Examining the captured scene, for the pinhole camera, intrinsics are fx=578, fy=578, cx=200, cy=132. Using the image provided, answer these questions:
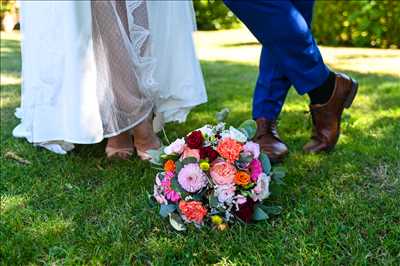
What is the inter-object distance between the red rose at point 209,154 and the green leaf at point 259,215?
0.20 metres

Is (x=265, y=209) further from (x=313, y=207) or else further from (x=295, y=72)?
(x=295, y=72)

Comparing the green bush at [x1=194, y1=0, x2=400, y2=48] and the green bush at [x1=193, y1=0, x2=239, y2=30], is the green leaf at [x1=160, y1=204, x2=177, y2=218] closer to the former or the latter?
the green bush at [x1=194, y1=0, x2=400, y2=48]

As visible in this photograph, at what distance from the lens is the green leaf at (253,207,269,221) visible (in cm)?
172

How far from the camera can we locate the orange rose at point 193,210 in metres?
1.68

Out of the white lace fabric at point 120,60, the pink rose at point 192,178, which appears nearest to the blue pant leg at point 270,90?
the white lace fabric at point 120,60

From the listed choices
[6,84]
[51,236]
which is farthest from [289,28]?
Result: [6,84]

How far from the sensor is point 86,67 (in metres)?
2.32

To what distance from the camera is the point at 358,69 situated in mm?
4855

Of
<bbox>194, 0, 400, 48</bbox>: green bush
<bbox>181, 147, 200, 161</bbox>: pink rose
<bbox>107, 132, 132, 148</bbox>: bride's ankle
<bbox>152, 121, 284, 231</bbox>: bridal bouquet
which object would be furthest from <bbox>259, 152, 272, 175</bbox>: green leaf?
<bbox>194, 0, 400, 48</bbox>: green bush

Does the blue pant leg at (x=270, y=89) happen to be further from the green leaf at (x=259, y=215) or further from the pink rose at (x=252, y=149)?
the green leaf at (x=259, y=215)

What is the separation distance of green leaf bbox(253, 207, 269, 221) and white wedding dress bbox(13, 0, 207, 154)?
84 cm

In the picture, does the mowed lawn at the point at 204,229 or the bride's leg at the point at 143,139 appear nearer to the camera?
the mowed lawn at the point at 204,229

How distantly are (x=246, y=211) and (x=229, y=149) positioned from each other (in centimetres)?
19

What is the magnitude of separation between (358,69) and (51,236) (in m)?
3.70
